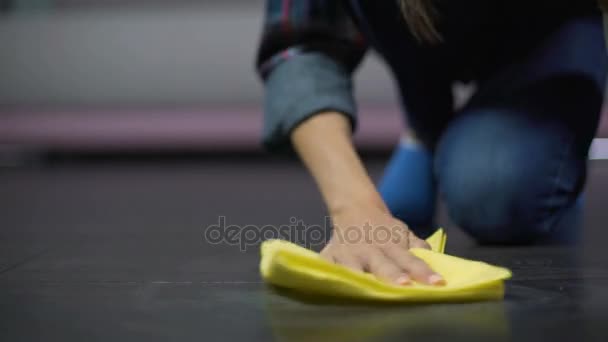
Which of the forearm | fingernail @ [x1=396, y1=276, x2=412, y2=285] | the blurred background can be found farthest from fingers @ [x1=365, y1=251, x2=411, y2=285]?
the blurred background

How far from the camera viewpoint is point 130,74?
2725mm

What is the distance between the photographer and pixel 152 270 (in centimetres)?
70

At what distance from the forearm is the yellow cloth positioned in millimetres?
133

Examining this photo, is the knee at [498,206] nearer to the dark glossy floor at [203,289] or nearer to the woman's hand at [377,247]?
the dark glossy floor at [203,289]

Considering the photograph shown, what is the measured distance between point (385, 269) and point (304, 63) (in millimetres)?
347

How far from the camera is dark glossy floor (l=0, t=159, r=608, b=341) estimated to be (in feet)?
1.55

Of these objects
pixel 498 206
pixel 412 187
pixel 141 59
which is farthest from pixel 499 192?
pixel 141 59

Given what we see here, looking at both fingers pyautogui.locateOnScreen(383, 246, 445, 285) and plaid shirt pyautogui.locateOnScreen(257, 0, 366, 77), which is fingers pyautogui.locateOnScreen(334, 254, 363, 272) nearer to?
fingers pyautogui.locateOnScreen(383, 246, 445, 285)

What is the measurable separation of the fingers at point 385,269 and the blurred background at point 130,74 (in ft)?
6.76

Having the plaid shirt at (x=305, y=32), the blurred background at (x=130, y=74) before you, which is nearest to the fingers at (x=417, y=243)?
the plaid shirt at (x=305, y=32)

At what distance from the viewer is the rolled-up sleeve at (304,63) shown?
79 cm

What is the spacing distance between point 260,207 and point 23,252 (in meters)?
0.50

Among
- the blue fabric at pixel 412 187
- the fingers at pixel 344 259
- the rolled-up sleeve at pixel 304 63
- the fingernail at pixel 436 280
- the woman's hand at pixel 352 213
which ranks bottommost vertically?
the blue fabric at pixel 412 187

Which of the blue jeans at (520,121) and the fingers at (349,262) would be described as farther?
the blue jeans at (520,121)
